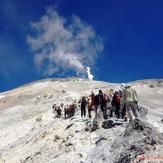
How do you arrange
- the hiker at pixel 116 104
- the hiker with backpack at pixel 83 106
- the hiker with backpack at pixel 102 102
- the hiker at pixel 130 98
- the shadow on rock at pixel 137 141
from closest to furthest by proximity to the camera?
the shadow on rock at pixel 137 141 → the hiker at pixel 130 98 → the hiker at pixel 116 104 → the hiker with backpack at pixel 102 102 → the hiker with backpack at pixel 83 106

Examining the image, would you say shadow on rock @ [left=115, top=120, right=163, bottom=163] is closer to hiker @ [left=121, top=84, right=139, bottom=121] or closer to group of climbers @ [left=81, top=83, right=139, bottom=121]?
hiker @ [left=121, top=84, right=139, bottom=121]

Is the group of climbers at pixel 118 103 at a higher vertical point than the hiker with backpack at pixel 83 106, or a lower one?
lower

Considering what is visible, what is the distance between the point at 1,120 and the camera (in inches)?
2470

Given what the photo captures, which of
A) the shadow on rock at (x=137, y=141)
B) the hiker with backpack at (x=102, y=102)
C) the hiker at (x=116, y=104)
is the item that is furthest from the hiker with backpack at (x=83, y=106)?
the shadow on rock at (x=137, y=141)

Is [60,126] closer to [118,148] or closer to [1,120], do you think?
[118,148]

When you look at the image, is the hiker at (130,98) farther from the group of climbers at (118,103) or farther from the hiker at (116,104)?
the hiker at (116,104)

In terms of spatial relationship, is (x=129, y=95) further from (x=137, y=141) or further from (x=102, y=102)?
(x=102, y=102)

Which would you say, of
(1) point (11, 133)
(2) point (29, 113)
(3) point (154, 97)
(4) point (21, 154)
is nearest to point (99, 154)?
(4) point (21, 154)

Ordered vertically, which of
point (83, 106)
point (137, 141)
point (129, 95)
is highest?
point (83, 106)

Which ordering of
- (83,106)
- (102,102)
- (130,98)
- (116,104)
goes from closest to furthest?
(130,98) → (116,104) → (102,102) → (83,106)

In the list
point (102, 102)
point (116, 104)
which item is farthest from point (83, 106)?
point (116, 104)

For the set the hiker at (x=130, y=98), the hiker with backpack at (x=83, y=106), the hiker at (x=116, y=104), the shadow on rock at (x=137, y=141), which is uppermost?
the hiker with backpack at (x=83, y=106)

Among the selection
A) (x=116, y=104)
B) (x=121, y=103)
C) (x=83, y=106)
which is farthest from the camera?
(x=83, y=106)

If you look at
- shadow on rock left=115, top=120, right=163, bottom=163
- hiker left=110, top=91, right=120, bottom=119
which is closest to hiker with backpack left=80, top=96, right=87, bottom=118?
hiker left=110, top=91, right=120, bottom=119
